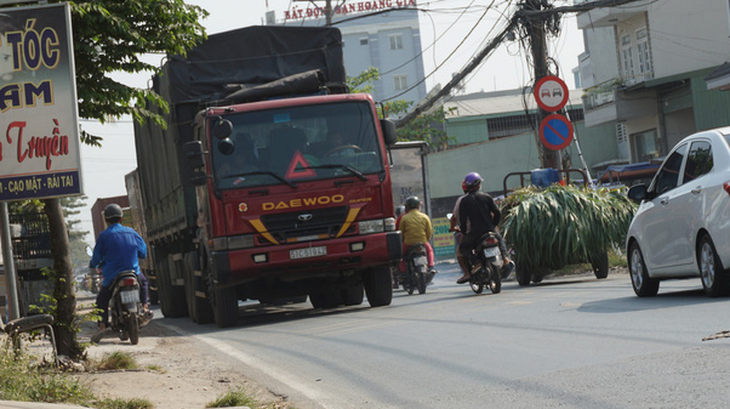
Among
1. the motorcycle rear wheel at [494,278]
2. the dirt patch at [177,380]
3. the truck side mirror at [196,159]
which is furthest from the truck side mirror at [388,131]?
the dirt patch at [177,380]

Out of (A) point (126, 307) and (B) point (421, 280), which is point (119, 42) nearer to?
(A) point (126, 307)

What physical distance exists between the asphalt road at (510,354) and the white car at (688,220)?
0.99 feet

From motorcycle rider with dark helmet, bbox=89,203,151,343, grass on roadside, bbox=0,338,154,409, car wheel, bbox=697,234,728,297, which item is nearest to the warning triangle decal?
motorcycle rider with dark helmet, bbox=89,203,151,343

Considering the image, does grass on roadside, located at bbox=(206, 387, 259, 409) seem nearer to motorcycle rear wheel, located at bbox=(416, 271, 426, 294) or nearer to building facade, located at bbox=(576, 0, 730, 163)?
motorcycle rear wheel, located at bbox=(416, 271, 426, 294)

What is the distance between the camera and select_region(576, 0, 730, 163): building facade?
39.7 metres

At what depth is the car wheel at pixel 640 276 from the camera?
1252 centimetres

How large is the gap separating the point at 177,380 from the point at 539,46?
1573cm

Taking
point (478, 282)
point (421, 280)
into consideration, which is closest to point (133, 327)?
point (478, 282)

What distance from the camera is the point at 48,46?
8883 millimetres

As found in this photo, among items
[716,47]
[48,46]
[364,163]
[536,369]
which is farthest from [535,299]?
[716,47]

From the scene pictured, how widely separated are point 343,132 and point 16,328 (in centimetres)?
677

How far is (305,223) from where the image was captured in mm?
14383

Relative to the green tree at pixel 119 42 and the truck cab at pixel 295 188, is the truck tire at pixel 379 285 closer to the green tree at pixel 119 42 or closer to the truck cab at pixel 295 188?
the truck cab at pixel 295 188

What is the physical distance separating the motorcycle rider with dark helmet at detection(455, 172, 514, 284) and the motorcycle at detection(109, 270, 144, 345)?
4969 millimetres
